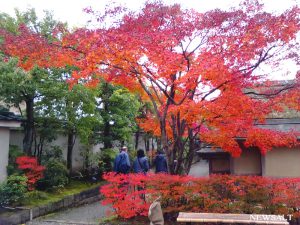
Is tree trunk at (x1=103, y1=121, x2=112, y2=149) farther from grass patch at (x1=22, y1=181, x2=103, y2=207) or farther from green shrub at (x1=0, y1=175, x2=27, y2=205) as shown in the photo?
green shrub at (x1=0, y1=175, x2=27, y2=205)

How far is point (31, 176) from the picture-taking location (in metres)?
14.0

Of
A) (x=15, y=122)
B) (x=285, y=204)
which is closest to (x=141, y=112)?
(x=15, y=122)

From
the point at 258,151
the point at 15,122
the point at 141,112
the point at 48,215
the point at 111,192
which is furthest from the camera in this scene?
the point at 141,112

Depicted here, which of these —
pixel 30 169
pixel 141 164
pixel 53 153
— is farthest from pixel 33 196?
pixel 53 153

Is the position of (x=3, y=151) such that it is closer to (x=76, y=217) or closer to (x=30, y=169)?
(x=30, y=169)

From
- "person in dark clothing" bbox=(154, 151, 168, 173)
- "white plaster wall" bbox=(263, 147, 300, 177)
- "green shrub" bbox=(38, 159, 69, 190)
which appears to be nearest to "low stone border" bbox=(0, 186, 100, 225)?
"green shrub" bbox=(38, 159, 69, 190)

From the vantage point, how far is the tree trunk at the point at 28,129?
16.2 meters

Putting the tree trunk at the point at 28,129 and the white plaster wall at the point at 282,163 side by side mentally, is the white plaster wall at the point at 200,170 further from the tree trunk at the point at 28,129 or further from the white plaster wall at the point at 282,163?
the tree trunk at the point at 28,129

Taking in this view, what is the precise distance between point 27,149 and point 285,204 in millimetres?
11564

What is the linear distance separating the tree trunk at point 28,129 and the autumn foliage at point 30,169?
2.60m

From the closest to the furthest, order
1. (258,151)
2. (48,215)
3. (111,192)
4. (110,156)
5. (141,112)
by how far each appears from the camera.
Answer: (111,192) < (48,215) < (258,151) < (110,156) < (141,112)

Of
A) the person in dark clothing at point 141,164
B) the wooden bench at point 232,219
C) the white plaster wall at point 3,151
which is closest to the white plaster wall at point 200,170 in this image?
the person in dark clothing at point 141,164

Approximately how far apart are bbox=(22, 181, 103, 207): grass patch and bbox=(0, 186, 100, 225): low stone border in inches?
8.0

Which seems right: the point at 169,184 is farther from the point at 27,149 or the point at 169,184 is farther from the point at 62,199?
the point at 27,149
